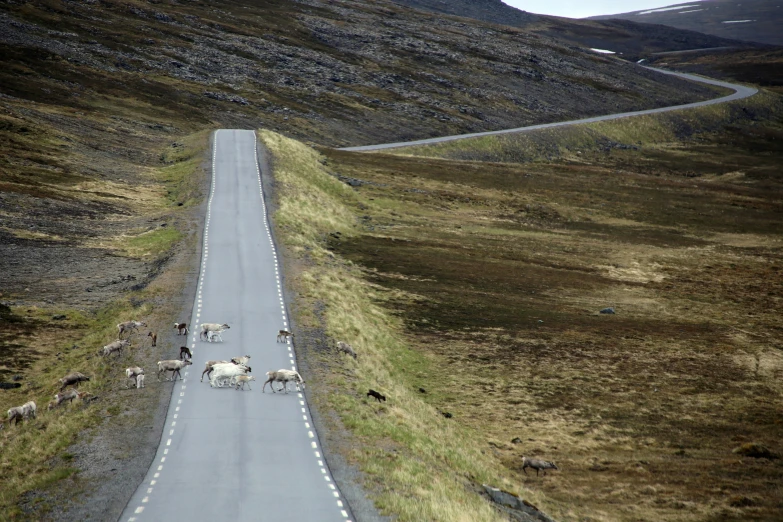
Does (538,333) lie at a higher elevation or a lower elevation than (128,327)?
lower

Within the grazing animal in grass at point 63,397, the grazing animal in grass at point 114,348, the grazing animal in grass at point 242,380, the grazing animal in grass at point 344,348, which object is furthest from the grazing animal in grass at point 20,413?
the grazing animal in grass at point 344,348

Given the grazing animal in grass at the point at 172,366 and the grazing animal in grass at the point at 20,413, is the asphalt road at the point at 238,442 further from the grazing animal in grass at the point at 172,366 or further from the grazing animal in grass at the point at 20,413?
the grazing animal in grass at the point at 20,413

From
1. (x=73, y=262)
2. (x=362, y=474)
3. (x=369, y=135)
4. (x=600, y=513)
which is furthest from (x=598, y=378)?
(x=369, y=135)

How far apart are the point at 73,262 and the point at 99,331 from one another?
1492cm

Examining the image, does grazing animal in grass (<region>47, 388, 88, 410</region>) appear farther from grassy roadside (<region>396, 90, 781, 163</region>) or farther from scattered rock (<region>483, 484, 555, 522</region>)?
grassy roadside (<region>396, 90, 781, 163</region>)

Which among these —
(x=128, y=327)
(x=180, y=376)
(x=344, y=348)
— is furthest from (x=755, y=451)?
(x=128, y=327)

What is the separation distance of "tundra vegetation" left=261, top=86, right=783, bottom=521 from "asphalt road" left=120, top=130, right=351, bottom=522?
1550 mm

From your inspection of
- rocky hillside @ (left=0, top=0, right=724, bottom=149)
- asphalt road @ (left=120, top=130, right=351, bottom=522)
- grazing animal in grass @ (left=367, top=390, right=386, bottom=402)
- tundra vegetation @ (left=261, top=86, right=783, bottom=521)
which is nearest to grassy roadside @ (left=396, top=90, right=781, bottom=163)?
rocky hillside @ (left=0, top=0, right=724, bottom=149)

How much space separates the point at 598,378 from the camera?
4294cm

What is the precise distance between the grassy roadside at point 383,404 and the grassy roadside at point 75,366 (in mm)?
7215

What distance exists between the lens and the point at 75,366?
34750 mm

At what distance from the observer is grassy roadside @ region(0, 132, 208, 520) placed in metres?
22.8

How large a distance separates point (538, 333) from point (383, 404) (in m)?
20.6

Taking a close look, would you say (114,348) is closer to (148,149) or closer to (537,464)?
(537,464)
